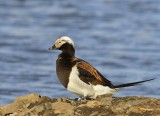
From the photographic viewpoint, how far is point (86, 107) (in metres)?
8.58

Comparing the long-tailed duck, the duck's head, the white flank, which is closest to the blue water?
the duck's head

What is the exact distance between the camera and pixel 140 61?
1559 cm

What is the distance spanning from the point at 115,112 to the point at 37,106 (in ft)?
2.98

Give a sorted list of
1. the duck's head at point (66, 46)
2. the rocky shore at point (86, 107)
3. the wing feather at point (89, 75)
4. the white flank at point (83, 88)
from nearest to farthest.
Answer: the rocky shore at point (86, 107), the white flank at point (83, 88), the wing feather at point (89, 75), the duck's head at point (66, 46)

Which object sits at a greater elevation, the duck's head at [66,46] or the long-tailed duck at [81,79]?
the duck's head at [66,46]

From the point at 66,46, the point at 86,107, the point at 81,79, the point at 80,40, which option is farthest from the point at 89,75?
the point at 80,40

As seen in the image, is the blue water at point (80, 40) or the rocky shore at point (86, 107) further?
the blue water at point (80, 40)

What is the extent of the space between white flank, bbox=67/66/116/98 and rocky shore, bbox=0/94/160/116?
119 millimetres

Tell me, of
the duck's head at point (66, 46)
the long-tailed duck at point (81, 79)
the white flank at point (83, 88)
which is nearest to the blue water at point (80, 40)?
the duck's head at point (66, 46)

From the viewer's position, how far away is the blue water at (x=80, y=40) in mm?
13875

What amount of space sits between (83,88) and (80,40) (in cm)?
871

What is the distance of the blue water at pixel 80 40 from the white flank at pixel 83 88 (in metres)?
3.17

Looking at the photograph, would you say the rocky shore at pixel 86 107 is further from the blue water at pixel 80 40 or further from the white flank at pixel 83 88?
the blue water at pixel 80 40

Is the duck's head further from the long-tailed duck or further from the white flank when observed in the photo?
the white flank
